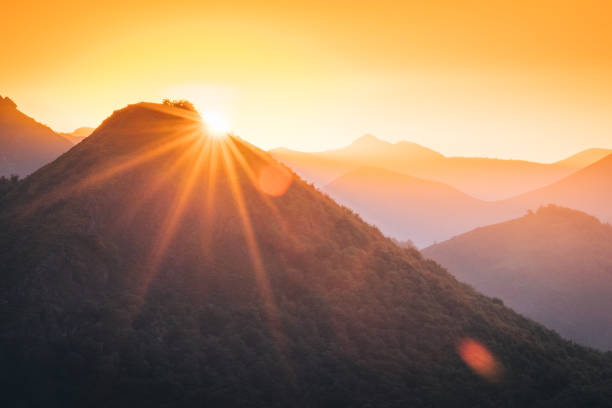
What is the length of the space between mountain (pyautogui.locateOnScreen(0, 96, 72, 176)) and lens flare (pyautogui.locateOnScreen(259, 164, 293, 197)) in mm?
101638

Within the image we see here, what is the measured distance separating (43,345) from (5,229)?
1176 cm

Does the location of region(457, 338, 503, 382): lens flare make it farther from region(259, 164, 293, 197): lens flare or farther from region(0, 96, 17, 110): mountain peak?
region(0, 96, 17, 110): mountain peak

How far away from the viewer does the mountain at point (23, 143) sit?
120 m

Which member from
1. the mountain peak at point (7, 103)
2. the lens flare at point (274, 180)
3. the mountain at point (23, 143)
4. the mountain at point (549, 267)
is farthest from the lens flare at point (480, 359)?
the mountain peak at point (7, 103)

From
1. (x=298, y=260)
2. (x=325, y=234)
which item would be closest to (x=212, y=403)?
(x=298, y=260)

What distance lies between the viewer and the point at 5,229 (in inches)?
1097

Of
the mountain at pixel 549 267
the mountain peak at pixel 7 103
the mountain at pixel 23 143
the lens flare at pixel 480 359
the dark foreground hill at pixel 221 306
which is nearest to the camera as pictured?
the dark foreground hill at pixel 221 306

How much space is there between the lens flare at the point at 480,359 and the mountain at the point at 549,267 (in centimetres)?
4292

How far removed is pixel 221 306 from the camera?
26234mm

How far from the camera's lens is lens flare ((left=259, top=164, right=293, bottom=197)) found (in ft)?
122

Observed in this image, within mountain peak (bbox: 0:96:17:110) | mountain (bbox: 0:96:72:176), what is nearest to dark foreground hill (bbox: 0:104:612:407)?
mountain (bbox: 0:96:72:176)

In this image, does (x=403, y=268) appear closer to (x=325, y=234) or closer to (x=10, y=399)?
(x=325, y=234)

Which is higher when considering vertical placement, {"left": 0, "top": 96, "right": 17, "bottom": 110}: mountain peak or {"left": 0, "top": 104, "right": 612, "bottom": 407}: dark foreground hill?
{"left": 0, "top": 96, "right": 17, "bottom": 110}: mountain peak

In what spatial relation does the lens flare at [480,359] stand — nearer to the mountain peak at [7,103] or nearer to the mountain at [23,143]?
the mountain at [23,143]
